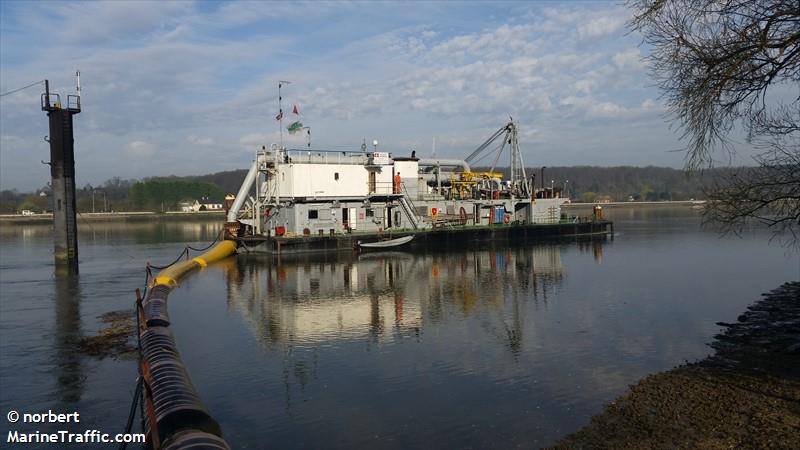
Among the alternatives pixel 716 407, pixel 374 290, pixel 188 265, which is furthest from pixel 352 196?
pixel 716 407

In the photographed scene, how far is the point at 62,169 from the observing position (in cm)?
3319

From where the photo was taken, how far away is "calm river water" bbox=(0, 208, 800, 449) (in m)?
12.0

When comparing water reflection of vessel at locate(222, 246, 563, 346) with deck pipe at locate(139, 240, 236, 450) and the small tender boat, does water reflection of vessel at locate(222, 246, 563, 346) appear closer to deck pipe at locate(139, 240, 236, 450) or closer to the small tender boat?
the small tender boat

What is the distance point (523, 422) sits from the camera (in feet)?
38.5

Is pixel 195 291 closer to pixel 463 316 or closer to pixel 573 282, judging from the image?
pixel 463 316

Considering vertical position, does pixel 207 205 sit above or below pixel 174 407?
above

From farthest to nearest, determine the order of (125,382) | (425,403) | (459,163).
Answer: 1. (459,163)
2. (125,382)
3. (425,403)

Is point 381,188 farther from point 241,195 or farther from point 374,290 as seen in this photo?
point 374,290

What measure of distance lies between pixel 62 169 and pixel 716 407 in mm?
34012

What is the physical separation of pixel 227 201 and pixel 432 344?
3670cm

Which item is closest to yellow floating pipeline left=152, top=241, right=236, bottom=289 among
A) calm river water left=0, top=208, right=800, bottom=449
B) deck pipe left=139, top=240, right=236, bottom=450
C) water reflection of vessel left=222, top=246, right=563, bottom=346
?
calm river water left=0, top=208, right=800, bottom=449

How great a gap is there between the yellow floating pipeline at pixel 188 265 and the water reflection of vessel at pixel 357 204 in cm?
127

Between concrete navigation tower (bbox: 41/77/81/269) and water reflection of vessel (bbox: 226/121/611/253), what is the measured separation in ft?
36.0

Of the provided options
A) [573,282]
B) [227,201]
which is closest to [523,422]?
[573,282]
